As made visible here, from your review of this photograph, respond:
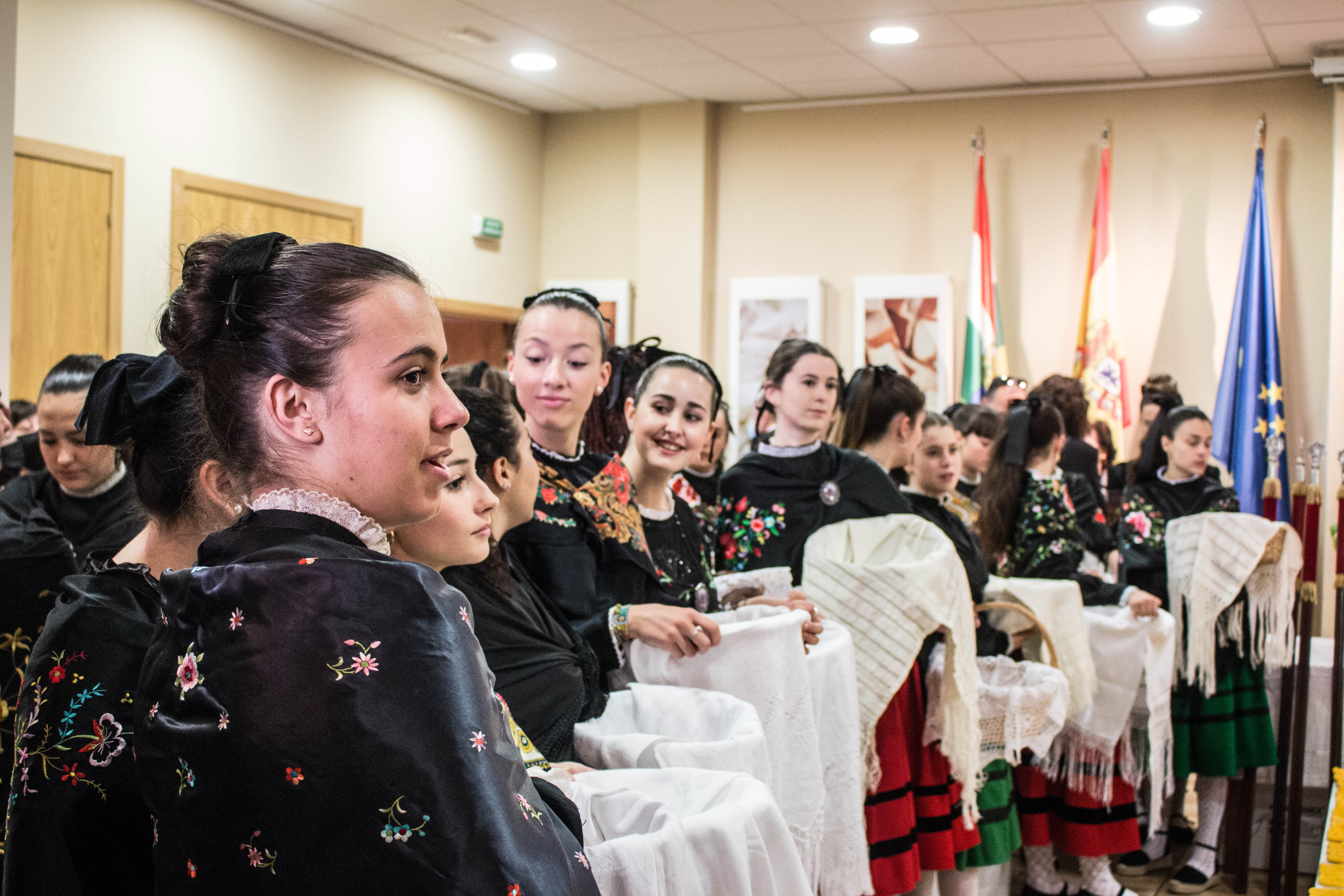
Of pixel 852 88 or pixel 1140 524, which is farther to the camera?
pixel 852 88

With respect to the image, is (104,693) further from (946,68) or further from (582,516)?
(946,68)

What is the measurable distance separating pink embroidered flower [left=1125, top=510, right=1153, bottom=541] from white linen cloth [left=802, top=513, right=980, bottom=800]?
145 centimetres

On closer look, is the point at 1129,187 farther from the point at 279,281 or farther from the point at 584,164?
the point at 279,281

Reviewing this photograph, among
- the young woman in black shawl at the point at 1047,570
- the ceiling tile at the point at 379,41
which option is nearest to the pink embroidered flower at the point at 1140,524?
the young woman in black shawl at the point at 1047,570

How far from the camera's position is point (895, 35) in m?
5.75

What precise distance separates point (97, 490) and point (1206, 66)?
18.3ft

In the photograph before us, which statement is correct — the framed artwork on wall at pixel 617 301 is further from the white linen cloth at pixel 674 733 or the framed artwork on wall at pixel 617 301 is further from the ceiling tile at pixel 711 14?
the white linen cloth at pixel 674 733

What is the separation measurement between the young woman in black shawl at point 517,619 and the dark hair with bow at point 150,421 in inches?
16.7

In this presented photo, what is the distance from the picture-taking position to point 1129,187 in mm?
6457

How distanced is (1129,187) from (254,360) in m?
6.31

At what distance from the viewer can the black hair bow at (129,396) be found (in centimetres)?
129

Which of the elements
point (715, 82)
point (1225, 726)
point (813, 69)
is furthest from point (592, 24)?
point (1225, 726)

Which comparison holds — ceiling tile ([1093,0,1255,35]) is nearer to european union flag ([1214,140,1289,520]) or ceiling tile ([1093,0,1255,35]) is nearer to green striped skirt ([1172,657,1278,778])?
european union flag ([1214,140,1289,520])

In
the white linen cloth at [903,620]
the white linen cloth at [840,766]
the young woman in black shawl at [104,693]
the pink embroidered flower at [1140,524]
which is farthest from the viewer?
the pink embroidered flower at [1140,524]
